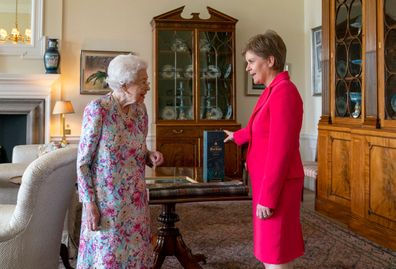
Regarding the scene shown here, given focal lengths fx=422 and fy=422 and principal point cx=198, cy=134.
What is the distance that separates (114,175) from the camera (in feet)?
5.78

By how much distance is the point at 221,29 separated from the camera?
5.41 meters

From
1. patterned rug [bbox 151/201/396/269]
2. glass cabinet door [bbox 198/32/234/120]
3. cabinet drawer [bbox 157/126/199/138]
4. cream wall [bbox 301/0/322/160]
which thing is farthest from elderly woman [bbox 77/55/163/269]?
cream wall [bbox 301/0/322/160]

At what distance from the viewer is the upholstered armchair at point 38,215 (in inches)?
77.3

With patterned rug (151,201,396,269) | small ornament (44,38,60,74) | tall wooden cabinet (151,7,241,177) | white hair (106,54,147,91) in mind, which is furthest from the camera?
tall wooden cabinet (151,7,241,177)

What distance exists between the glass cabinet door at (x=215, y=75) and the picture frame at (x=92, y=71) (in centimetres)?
128

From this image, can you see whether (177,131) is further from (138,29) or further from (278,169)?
(278,169)

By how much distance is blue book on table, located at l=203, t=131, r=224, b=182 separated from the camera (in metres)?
2.37

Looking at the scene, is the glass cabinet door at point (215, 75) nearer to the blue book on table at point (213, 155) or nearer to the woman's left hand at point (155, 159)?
the blue book on table at point (213, 155)

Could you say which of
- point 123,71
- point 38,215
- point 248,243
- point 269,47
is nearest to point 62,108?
point 248,243

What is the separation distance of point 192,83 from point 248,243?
2.59 meters

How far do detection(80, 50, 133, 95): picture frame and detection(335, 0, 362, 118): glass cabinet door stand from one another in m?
2.94

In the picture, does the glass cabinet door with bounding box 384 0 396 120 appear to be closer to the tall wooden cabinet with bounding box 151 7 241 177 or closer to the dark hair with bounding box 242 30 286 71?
the dark hair with bounding box 242 30 286 71

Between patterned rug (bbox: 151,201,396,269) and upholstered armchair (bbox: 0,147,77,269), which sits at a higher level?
upholstered armchair (bbox: 0,147,77,269)

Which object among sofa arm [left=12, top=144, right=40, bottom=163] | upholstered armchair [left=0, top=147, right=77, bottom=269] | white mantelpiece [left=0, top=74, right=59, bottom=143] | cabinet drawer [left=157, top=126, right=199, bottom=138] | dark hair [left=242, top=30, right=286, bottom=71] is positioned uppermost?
white mantelpiece [left=0, top=74, right=59, bottom=143]
